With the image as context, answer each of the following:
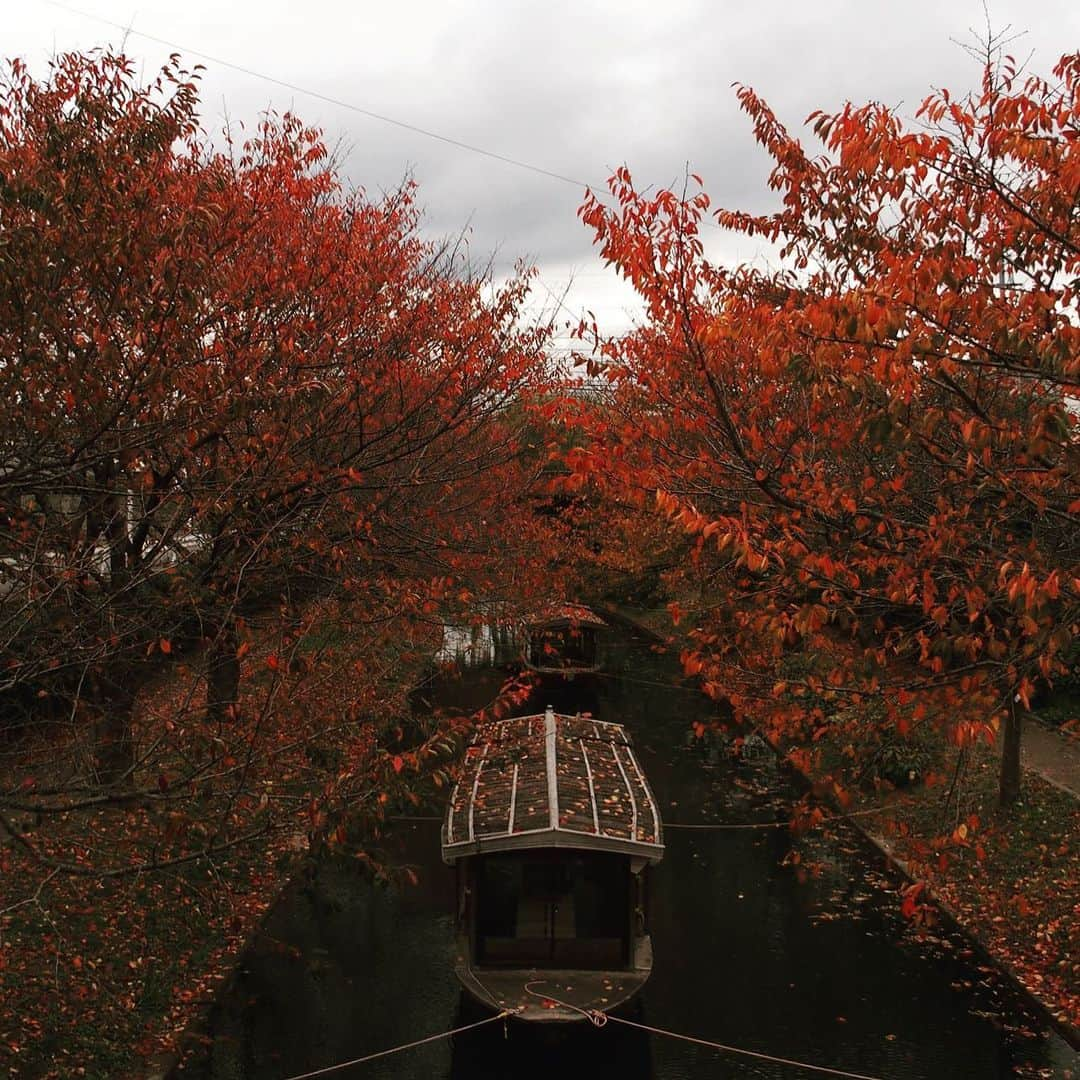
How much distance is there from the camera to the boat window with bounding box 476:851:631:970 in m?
12.8

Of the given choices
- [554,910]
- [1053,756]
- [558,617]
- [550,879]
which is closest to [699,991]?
[554,910]

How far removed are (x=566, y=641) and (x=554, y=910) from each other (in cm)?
2178

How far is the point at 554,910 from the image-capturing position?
12.8 meters

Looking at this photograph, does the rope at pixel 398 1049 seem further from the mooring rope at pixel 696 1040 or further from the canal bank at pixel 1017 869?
the canal bank at pixel 1017 869

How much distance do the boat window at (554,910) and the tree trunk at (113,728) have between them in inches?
181

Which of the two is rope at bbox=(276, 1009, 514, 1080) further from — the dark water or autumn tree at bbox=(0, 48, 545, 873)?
autumn tree at bbox=(0, 48, 545, 873)

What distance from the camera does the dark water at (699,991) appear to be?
486 inches

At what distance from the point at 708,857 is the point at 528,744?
5060mm

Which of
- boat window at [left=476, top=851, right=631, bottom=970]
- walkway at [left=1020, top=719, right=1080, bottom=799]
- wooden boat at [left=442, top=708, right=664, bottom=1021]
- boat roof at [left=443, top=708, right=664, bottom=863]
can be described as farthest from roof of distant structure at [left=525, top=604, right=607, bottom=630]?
boat window at [left=476, top=851, right=631, bottom=970]

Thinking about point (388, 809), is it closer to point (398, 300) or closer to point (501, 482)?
point (398, 300)

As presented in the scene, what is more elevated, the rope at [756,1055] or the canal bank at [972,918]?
the canal bank at [972,918]

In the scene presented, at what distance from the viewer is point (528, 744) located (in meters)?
16.6

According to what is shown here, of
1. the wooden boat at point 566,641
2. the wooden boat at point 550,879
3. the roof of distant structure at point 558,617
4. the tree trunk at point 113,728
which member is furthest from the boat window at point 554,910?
the wooden boat at point 566,641

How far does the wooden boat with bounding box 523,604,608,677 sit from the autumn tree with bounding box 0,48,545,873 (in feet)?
32.7
